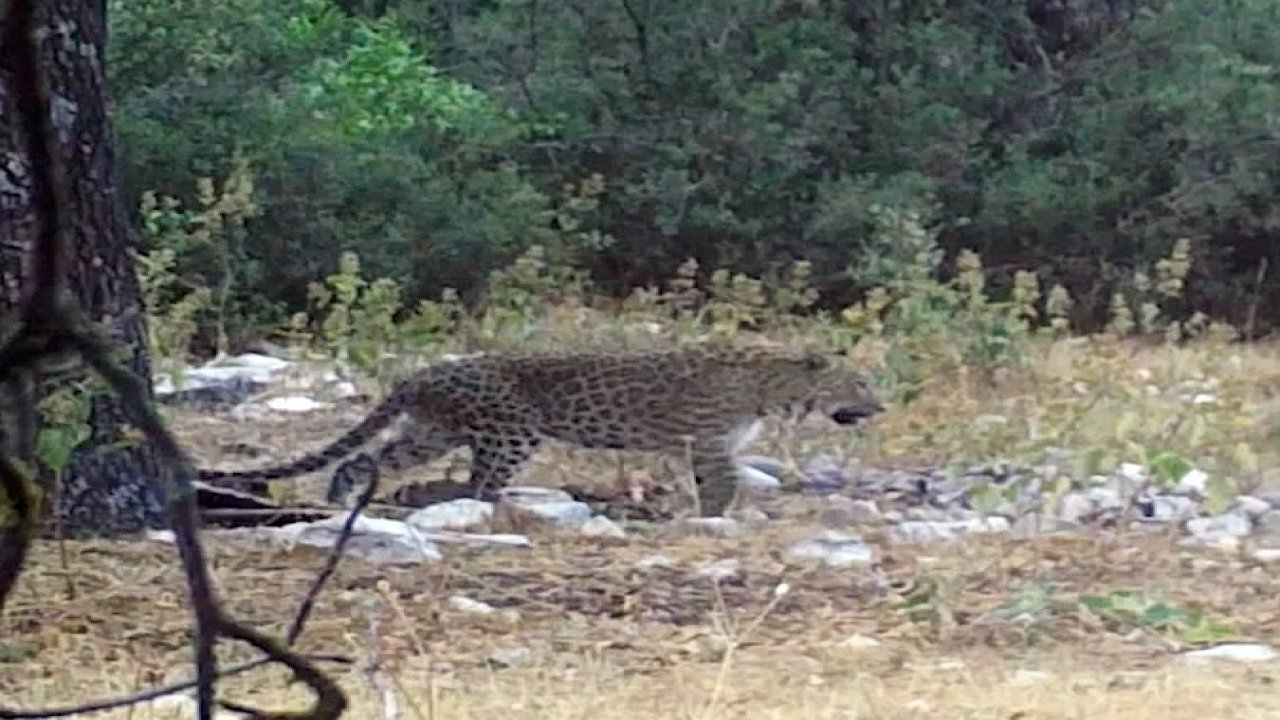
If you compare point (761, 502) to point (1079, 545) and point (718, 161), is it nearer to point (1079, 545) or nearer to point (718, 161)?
point (1079, 545)

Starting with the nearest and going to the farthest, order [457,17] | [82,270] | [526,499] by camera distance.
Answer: [82,270]
[526,499]
[457,17]

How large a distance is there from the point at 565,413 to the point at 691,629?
2.49 m

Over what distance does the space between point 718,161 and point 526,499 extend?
8038mm

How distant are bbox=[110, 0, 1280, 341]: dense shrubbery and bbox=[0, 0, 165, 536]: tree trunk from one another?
5983mm

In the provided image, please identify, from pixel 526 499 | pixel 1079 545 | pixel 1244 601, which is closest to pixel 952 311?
pixel 526 499

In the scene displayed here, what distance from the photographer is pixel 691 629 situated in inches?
223

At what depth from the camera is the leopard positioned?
26.3 feet

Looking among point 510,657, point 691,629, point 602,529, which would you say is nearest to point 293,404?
point 602,529

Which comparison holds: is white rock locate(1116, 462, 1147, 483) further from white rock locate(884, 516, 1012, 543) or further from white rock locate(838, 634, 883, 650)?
white rock locate(838, 634, 883, 650)

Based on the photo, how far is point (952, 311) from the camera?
1113cm

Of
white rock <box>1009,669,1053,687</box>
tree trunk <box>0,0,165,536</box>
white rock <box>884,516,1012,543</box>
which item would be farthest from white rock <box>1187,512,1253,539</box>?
Result: tree trunk <box>0,0,165,536</box>

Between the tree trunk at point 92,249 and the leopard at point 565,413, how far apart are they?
1101 millimetres

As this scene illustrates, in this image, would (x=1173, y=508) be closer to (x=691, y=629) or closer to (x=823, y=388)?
(x=823, y=388)

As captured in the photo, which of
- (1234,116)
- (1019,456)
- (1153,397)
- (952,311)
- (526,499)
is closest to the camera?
(526,499)
